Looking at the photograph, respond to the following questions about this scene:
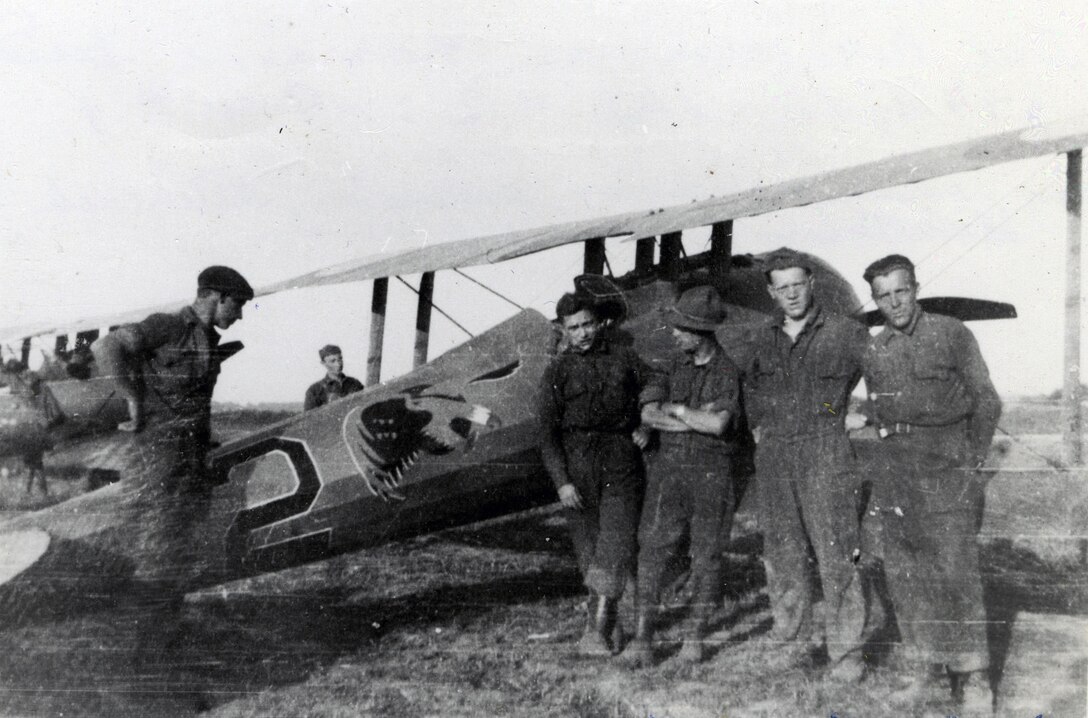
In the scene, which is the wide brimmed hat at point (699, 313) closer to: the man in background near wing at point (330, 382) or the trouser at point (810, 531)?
the trouser at point (810, 531)

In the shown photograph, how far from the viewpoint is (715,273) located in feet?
17.7

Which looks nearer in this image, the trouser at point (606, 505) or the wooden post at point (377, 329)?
the trouser at point (606, 505)

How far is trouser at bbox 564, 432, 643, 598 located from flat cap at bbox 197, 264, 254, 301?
1.83 m

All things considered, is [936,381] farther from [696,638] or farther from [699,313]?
[696,638]

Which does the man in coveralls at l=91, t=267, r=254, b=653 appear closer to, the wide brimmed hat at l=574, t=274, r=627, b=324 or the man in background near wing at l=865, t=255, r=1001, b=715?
the wide brimmed hat at l=574, t=274, r=627, b=324

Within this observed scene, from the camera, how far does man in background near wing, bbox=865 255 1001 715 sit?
3555 mm

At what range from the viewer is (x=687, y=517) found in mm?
4055

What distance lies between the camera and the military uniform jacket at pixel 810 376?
379 centimetres

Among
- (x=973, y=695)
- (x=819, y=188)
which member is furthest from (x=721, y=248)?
(x=973, y=695)

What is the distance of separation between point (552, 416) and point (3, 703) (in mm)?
2884

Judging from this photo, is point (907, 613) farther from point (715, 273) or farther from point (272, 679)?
point (272, 679)

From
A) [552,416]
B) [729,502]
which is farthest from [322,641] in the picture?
[729,502]

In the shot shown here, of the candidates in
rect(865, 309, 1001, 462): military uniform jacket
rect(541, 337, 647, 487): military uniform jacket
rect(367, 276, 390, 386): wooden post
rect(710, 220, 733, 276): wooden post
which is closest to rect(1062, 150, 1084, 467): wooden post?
rect(865, 309, 1001, 462): military uniform jacket

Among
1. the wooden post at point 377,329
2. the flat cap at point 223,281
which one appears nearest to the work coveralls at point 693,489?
the flat cap at point 223,281
